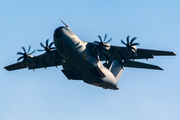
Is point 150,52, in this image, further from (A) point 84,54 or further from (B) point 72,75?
(B) point 72,75

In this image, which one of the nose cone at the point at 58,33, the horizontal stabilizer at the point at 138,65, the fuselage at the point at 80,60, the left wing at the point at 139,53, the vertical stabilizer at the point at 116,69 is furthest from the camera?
the vertical stabilizer at the point at 116,69

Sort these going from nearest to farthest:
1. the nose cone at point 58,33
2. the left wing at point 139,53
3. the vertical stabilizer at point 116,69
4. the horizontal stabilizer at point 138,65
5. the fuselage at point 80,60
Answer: the nose cone at point 58,33 → the fuselage at point 80,60 → the left wing at point 139,53 → the horizontal stabilizer at point 138,65 → the vertical stabilizer at point 116,69

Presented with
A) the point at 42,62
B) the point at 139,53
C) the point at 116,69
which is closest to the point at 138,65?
the point at 116,69

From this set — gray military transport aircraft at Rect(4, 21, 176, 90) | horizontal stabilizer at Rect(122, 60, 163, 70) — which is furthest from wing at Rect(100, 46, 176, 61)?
horizontal stabilizer at Rect(122, 60, 163, 70)

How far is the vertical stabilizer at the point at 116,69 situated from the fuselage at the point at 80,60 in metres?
1.85

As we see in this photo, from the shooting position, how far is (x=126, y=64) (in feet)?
101

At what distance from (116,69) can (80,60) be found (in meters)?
7.33

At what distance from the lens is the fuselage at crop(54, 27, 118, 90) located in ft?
78.9

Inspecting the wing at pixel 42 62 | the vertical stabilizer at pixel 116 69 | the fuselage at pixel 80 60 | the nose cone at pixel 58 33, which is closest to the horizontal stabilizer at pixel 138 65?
Answer: the vertical stabilizer at pixel 116 69

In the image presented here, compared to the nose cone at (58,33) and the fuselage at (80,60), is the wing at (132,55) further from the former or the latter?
the nose cone at (58,33)

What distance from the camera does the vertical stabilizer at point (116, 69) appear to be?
102 feet

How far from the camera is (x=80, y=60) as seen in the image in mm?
25312

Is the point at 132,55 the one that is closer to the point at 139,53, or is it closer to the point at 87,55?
the point at 139,53

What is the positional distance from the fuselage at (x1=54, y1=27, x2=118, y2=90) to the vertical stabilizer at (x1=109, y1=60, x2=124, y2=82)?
1.85 meters
